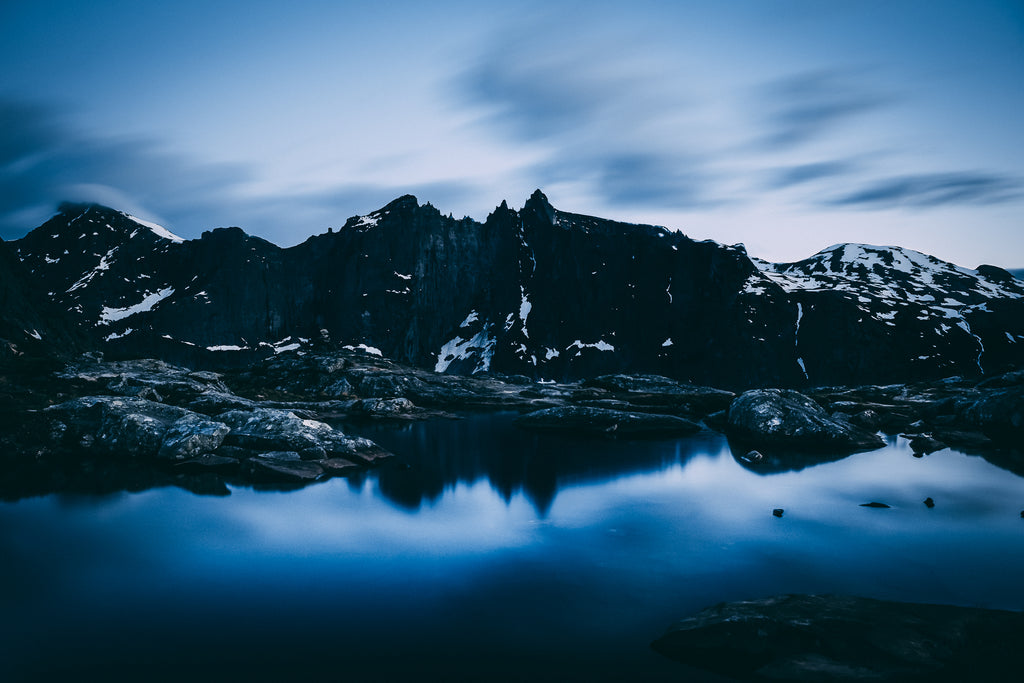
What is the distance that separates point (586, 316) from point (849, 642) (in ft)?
578

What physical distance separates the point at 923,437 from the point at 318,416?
52.4m

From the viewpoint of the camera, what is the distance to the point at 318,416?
54.7m

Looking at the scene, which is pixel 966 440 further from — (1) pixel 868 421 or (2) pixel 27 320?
(2) pixel 27 320

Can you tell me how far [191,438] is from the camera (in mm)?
29312

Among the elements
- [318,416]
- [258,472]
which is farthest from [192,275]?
[258,472]

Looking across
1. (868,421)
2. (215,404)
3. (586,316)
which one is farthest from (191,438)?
(586,316)

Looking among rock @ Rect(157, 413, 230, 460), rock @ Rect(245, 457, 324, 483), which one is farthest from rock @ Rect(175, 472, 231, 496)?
rock @ Rect(157, 413, 230, 460)

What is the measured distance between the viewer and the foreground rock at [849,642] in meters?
9.77

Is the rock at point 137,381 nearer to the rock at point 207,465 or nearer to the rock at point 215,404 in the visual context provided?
the rock at point 215,404

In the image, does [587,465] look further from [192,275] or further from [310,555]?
[192,275]

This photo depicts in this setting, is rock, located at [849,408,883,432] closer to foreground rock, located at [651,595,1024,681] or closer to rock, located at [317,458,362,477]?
foreground rock, located at [651,595,1024,681]

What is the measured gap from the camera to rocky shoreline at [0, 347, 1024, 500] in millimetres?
27328

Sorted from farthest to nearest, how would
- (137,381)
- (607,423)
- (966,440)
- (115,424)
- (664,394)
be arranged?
(664,394), (607,423), (137,381), (966,440), (115,424)

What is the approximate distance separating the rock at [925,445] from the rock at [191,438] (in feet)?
147
